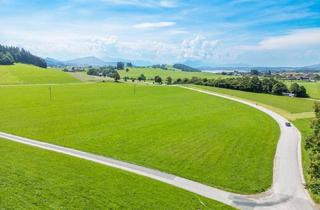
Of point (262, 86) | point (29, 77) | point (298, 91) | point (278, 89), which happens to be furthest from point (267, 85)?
point (29, 77)

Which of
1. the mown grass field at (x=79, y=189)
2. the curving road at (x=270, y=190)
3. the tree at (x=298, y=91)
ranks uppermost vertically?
the tree at (x=298, y=91)

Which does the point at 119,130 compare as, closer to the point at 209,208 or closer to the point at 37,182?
the point at 37,182

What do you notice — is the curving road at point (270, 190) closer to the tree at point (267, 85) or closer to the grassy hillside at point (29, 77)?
the tree at point (267, 85)

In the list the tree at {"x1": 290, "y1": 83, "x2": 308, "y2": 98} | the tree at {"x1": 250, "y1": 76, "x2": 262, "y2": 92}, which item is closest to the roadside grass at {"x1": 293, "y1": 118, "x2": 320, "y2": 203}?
the tree at {"x1": 290, "y1": 83, "x2": 308, "y2": 98}

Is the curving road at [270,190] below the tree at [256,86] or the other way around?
below

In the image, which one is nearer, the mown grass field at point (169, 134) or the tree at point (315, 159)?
the tree at point (315, 159)

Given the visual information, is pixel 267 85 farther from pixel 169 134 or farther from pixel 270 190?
pixel 270 190

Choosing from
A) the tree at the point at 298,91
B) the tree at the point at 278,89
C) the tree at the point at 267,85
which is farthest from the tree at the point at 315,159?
the tree at the point at 267,85
